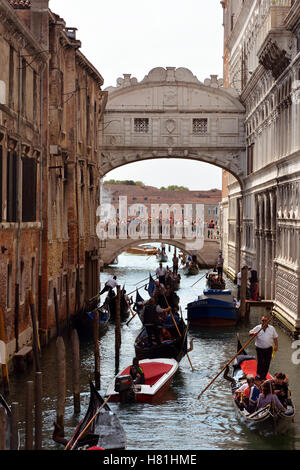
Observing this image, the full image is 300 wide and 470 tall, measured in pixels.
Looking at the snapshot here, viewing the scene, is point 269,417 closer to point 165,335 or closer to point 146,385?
point 146,385

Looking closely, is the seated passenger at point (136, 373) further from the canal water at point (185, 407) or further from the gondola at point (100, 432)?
the gondola at point (100, 432)

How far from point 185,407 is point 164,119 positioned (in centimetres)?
1575

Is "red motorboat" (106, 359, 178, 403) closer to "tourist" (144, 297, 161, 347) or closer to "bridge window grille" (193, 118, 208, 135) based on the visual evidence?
"tourist" (144, 297, 161, 347)

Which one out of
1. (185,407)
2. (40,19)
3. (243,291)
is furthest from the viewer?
(243,291)

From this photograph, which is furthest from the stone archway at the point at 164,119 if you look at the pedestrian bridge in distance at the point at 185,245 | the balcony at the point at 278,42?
the pedestrian bridge in distance at the point at 185,245

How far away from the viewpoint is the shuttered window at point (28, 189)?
1346cm

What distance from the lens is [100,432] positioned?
8.78 m

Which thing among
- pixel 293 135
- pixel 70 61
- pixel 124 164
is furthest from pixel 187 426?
pixel 124 164

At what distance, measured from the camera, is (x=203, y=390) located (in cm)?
1223

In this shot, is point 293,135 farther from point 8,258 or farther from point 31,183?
point 8,258

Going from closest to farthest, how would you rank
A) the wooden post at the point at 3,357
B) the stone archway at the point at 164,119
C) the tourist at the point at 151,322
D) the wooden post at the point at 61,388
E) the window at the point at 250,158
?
the wooden post at the point at 61,388 < the wooden post at the point at 3,357 < the tourist at the point at 151,322 < the window at the point at 250,158 < the stone archway at the point at 164,119

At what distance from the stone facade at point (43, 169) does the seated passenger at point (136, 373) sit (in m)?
1.86

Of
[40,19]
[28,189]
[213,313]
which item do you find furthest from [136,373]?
[213,313]

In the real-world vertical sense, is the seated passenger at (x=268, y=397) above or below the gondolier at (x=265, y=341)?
below
